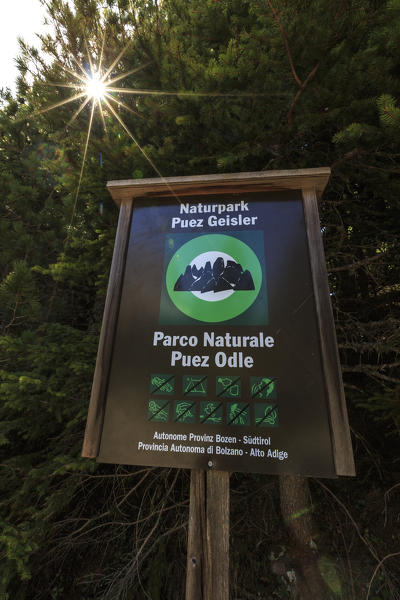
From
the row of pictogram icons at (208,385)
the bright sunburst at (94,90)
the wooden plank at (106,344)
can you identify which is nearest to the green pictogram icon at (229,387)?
the row of pictogram icons at (208,385)

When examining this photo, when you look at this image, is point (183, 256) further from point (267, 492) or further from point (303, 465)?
point (267, 492)

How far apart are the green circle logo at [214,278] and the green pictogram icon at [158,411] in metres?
0.45

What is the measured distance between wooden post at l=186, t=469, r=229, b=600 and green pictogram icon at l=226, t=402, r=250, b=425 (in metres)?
0.28

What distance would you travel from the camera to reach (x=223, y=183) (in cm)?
162

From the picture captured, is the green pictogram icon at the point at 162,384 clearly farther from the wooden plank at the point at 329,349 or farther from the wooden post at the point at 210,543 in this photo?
the wooden plank at the point at 329,349

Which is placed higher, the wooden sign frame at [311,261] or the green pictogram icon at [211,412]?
the wooden sign frame at [311,261]

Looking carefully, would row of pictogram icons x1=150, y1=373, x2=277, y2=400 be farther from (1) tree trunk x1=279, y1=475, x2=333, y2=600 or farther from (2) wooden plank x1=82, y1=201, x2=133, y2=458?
(1) tree trunk x1=279, y1=475, x2=333, y2=600

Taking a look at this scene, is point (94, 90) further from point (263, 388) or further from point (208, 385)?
point (263, 388)

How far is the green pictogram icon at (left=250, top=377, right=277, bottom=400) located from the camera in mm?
1234

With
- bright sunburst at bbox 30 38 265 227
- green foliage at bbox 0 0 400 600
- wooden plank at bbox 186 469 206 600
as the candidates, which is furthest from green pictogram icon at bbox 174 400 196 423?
bright sunburst at bbox 30 38 265 227

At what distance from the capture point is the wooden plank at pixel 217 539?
1180 mm

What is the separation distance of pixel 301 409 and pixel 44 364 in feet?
6.10

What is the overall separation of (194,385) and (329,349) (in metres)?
0.66

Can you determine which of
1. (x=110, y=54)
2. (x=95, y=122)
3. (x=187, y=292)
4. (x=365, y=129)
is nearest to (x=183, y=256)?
(x=187, y=292)
